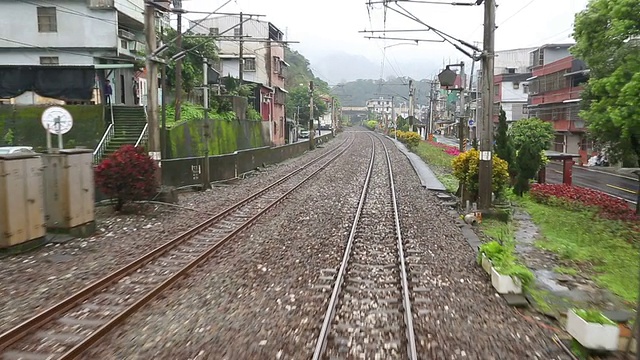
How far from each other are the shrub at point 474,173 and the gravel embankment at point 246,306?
16.7 ft

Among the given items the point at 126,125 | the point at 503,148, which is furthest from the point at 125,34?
the point at 503,148

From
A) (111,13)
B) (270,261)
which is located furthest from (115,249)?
(111,13)

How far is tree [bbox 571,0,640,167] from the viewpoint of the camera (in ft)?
51.0

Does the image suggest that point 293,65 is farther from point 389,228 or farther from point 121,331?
point 121,331

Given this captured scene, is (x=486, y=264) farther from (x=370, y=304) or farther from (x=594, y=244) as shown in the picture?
(x=594, y=244)

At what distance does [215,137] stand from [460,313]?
76.0 feet

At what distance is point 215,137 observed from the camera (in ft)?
93.6

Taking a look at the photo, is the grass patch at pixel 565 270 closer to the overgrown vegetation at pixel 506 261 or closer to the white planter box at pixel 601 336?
the overgrown vegetation at pixel 506 261

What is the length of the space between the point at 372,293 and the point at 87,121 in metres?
19.2

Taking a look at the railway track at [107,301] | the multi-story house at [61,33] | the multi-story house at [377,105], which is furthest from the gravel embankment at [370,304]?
the multi-story house at [377,105]

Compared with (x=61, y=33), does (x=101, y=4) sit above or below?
above

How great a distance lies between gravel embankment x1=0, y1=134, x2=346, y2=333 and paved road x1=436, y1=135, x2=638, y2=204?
19698 millimetres

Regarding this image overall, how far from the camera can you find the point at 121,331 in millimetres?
6059

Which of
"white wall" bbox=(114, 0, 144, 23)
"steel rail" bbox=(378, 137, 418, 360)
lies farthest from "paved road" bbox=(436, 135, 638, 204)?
"white wall" bbox=(114, 0, 144, 23)
